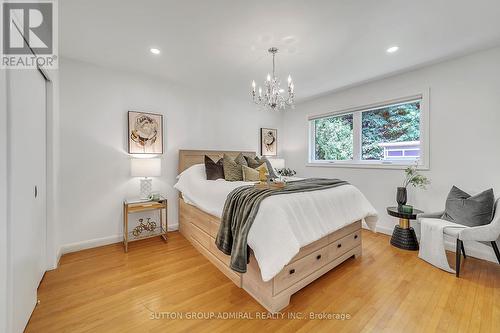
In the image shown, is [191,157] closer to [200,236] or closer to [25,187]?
[200,236]

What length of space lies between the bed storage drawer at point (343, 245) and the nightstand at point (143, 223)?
235cm

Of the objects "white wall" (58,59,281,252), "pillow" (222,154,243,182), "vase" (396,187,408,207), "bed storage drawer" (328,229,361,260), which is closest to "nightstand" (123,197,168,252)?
"white wall" (58,59,281,252)

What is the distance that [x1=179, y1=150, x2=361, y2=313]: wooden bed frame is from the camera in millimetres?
1764

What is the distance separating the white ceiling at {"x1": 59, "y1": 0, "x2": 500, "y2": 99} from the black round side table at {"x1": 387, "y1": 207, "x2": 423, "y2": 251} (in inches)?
82.3

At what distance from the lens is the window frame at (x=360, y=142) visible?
120 inches

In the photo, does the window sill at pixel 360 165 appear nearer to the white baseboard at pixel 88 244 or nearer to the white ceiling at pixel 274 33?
the white ceiling at pixel 274 33

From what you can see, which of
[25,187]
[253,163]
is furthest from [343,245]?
[25,187]

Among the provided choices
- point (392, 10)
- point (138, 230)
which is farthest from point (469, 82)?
point (138, 230)

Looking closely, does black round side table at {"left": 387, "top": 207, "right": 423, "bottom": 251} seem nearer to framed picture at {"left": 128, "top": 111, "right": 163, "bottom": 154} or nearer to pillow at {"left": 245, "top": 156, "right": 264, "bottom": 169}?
pillow at {"left": 245, "top": 156, "right": 264, "bottom": 169}

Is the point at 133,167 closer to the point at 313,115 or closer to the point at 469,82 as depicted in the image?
the point at 313,115

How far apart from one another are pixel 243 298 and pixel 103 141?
110 inches

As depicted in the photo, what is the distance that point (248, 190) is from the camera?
2062 millimetres

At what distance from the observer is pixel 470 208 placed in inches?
95.0

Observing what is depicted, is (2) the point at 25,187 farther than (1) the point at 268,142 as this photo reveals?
No
